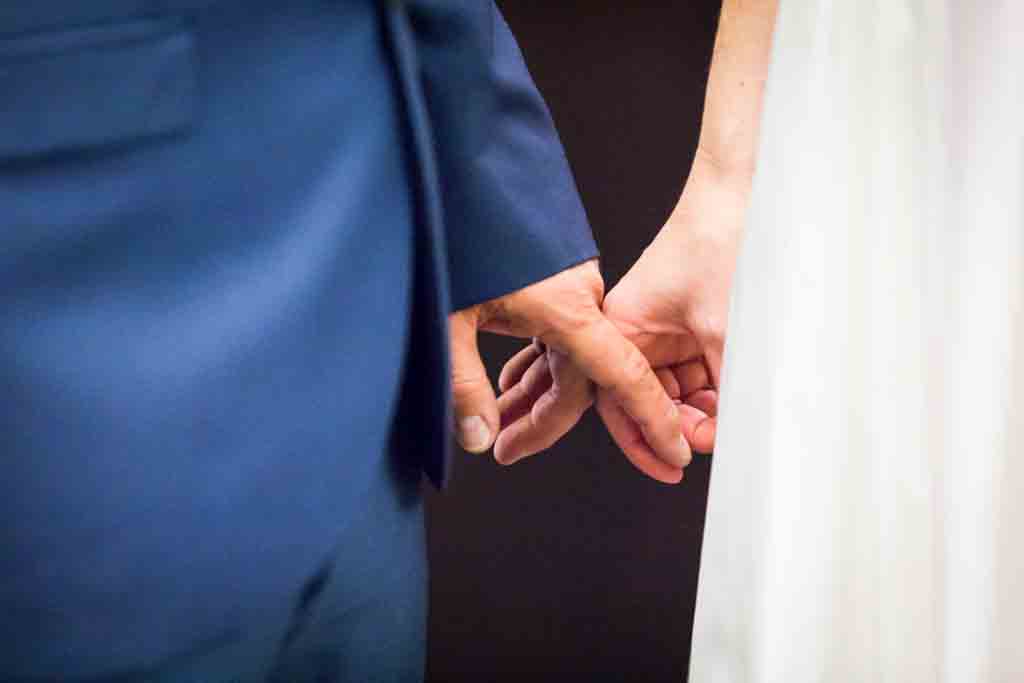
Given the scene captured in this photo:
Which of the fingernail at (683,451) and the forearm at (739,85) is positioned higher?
the forearm at (739,85)

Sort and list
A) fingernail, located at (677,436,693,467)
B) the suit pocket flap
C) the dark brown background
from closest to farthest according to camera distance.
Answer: the suit pocket flap, fingernail, located at (677,436,693,467), the dark brown background

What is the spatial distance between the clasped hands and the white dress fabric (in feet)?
0.40

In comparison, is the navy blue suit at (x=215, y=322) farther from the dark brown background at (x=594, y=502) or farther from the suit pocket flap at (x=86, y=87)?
the dark brown background at (x=594, y=502)

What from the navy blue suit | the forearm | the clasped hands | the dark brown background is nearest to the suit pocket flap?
the navy blue suit

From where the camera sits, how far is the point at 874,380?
539 millimetres

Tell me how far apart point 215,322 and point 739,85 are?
427 mm

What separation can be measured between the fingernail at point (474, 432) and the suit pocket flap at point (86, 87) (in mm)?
291

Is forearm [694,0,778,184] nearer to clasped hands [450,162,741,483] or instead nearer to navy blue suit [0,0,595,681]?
clasped hands [450,162,741,483]

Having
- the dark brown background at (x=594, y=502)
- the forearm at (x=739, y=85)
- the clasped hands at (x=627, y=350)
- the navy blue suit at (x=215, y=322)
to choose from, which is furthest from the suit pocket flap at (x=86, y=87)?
the dark brown background at (x=594, y=502)

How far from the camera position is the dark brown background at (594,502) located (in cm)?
96

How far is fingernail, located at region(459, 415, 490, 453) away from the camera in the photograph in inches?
25.0

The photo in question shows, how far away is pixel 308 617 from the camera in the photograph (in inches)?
19.0

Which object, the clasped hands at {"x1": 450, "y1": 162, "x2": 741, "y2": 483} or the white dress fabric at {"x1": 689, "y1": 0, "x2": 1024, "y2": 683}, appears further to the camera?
the clasped hands at {"x1": 450, "y1": 162, "x2": 741, "y2": 483}

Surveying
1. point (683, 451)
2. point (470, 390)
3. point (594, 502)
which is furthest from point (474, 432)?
point (594, 502)
